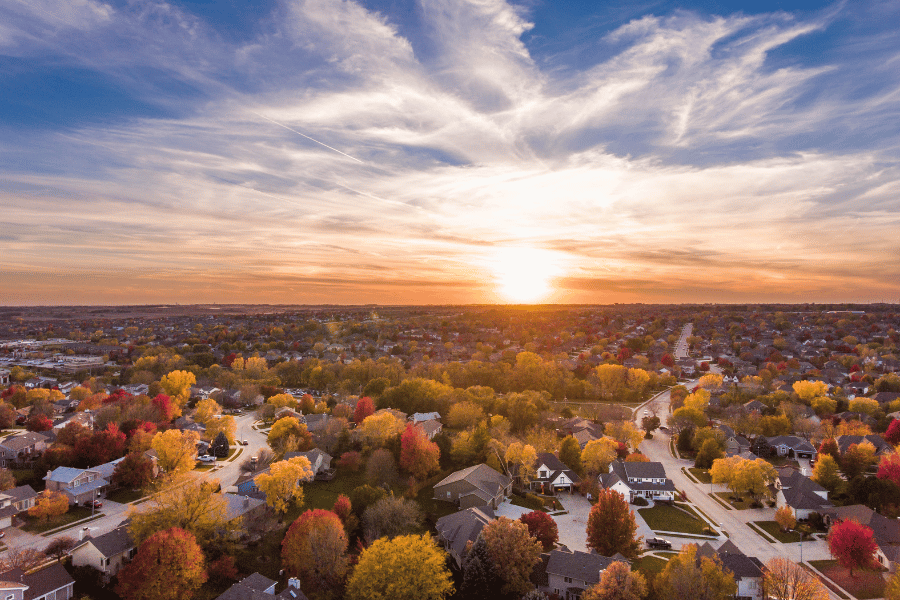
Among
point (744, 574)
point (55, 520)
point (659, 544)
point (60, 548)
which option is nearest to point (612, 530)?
point (659, 544)

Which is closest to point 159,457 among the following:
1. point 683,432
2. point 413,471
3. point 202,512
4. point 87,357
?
point 202,512

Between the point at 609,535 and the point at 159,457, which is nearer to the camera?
the point at 609,535

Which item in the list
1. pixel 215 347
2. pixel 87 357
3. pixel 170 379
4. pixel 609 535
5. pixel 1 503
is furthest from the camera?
pixel 215 347

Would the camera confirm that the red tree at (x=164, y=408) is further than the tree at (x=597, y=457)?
Yes

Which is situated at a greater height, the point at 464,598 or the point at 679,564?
the point at 679,564

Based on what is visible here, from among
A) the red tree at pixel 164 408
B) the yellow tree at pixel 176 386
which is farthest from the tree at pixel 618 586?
the yellow tree at pixel 176 386

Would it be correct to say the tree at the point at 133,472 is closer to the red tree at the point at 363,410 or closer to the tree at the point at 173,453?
the tree at the point at 173,453

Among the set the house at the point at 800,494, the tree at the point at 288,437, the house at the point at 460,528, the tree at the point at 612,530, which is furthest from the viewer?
the tree at the point at 288,437

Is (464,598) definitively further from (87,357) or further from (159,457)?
(87,357)
